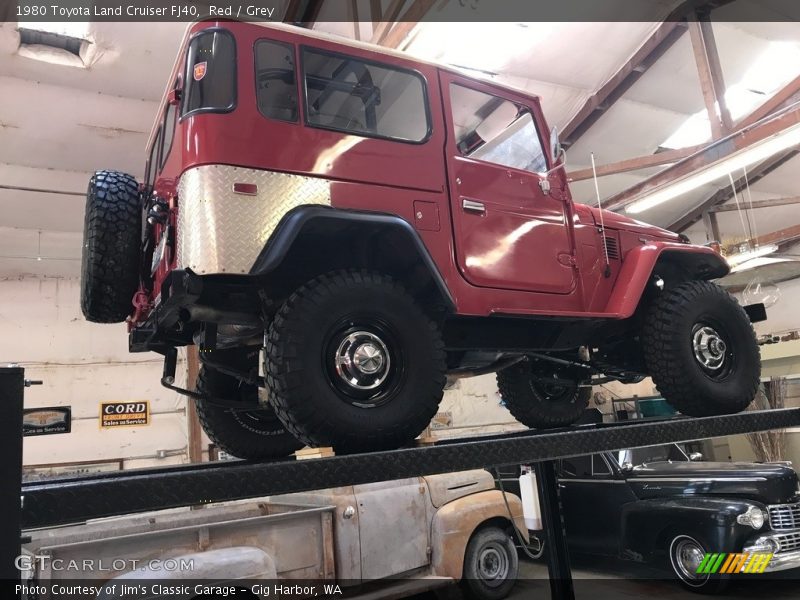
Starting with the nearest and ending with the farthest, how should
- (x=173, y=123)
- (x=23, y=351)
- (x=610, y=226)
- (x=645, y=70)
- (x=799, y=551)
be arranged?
(x=173, y=123)
(x=610, y=226)
(x=799, y=551)
(x=645, y=70)
(x=23, y=351)

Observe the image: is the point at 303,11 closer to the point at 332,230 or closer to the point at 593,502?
the point at 332,230

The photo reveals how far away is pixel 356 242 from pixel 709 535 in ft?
16.6

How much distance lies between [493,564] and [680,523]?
76.6 inches

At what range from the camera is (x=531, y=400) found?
4.09 metres

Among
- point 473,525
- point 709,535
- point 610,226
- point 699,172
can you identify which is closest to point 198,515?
point 473,525

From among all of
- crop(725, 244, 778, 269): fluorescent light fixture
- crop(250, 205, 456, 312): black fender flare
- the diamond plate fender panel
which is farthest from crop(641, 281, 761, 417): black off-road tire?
crop(725, 244, 778, 269): fluorescent light fixture

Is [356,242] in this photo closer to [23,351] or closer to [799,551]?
[799,551]

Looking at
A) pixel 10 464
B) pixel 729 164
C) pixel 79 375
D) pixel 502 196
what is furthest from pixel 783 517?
pixel 79 375

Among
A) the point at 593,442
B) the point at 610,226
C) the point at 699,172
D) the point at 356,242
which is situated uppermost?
the point at 699,172

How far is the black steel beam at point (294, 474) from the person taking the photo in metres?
1.64

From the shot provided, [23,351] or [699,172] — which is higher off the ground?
[699,172]

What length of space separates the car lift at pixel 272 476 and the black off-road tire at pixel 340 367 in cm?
19

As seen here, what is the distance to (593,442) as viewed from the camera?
2.60 m

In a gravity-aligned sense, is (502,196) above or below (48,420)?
above
